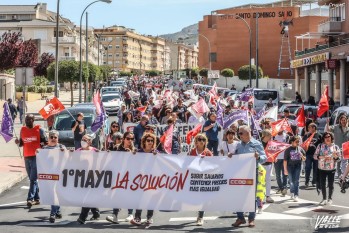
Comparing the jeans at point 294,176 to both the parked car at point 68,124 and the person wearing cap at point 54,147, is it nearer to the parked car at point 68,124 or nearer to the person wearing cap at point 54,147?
the person wearing cap at point 54,147

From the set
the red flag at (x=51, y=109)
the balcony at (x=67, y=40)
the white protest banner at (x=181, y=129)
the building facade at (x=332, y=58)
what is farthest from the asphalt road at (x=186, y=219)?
the balcony at (x=67, y=40)

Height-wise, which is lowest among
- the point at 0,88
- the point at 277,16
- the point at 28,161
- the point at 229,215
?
the point at 229,215

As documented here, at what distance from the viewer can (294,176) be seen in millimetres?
14180

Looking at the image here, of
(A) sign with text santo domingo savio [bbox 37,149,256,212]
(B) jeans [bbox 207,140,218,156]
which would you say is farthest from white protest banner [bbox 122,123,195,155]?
(A) sign with text santo domingo savio [bbox 37,149,256,212]

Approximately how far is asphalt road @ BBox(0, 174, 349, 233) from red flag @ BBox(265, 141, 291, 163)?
89 centimetres

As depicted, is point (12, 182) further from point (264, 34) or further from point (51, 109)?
point (264, 34)

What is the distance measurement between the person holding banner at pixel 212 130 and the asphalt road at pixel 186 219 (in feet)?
14.8

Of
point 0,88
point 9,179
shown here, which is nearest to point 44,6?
point 0,88

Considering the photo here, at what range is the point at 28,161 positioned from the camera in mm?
13078

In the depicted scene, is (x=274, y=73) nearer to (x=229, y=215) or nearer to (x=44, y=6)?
(x=44, y=6)

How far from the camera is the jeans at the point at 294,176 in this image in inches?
Result: 553

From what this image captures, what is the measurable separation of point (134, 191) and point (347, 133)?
20.8ft

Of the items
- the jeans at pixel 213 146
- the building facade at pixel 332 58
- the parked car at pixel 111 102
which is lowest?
the jeans at pixel 213 146

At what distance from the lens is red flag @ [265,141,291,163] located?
1325 cm
